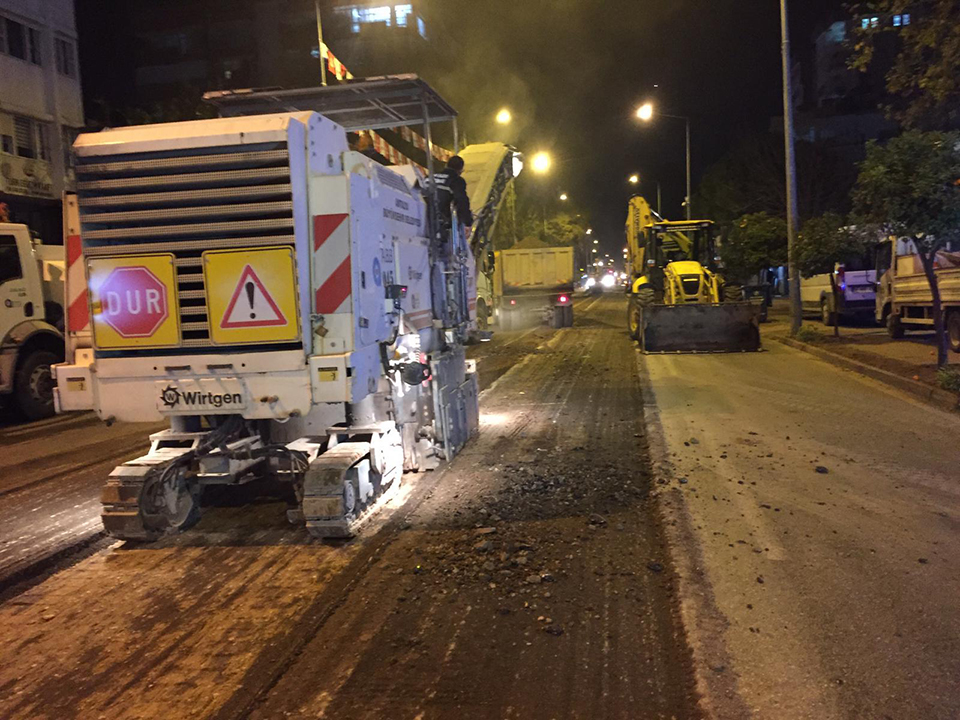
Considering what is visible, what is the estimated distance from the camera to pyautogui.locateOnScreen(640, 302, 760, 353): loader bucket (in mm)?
16984

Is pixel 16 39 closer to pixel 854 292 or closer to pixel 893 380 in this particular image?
pixel 893 380

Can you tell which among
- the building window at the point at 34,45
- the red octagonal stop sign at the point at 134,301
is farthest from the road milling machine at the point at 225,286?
the building window at the point at 34,45

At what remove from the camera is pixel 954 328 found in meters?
15.5

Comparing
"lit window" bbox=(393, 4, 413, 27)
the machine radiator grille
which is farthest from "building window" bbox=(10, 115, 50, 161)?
"lit window" bbox=(393, 4, 413, 27)

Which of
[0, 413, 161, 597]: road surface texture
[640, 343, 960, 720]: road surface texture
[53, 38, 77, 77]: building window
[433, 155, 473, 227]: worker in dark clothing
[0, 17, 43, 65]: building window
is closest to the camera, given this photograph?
[640, 343, 960, 720]: road surface texture

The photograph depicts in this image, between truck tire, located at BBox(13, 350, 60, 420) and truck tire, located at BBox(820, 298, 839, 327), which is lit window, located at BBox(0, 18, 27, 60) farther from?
truck tire, located at BBox(820, 298, 839, 327)

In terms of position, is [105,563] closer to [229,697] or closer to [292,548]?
[292,548]

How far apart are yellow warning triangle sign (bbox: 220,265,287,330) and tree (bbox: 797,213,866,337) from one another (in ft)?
49.1

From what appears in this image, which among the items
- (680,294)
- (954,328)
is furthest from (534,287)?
(954,328)

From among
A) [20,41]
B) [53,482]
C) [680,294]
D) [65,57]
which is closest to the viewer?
[53,482]

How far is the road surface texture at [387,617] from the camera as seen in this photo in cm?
356

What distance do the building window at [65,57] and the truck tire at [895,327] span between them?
2802 centimetres

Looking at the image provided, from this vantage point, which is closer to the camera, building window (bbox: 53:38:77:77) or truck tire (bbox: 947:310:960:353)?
truck tire (bbox: 947:310:960:353)

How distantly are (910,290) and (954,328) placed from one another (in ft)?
6.98
